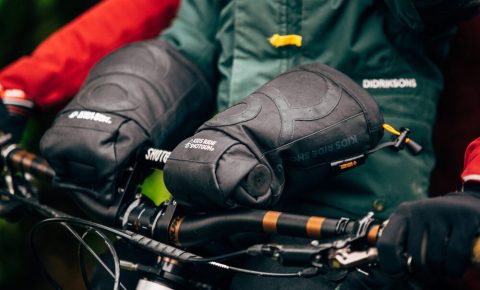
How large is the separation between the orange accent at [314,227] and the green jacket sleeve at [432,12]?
455 millimetres

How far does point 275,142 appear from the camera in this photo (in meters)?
1.09

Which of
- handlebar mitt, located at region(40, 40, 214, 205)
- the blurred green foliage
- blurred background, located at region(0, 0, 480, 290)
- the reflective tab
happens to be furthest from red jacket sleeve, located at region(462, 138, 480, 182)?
the blurred green foliage

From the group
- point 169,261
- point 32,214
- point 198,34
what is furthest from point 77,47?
point 32,214

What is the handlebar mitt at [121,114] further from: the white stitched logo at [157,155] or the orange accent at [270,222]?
the orange accent at [270,222]

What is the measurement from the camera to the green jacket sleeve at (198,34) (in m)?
1.55

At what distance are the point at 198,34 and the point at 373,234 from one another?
30.9 inches

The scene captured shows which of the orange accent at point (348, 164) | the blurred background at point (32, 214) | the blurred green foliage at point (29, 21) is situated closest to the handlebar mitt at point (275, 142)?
the orange accent at point (348, 164)

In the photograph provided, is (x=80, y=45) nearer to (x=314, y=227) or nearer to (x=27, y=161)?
(x=27, y=161)

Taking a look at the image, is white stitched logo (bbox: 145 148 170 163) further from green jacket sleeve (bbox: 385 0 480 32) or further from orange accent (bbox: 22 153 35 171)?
green jacket sleeve (bbox: 385 0 480 32)

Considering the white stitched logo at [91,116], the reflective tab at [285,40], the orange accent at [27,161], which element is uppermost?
the reflective tab at [285,40]

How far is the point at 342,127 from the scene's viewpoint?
1.12 metres

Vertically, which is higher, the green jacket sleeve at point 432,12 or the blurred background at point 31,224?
the green jacket sleeve at point 432,12

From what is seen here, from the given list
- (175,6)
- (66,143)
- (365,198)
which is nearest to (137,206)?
(66,143)

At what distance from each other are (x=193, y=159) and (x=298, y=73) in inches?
10.2
